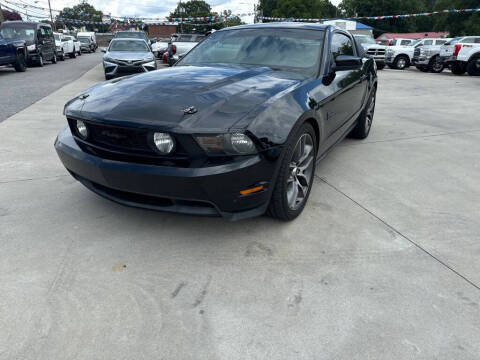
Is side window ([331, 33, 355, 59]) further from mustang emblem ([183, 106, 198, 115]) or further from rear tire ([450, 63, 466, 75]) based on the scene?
rear tire ([450, 63, 466, 75])

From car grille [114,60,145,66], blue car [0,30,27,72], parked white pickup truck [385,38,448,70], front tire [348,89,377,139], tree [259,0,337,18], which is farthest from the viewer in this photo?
tree [259,0,337,18]

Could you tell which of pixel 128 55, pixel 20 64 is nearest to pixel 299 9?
pixel 20 64

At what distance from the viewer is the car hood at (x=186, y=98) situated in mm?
2094

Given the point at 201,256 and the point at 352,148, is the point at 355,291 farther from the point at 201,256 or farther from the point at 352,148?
the point at 352,148

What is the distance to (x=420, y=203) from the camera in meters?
3.08

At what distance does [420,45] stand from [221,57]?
1912 centimetres

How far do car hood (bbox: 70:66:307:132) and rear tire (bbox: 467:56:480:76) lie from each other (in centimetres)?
1537

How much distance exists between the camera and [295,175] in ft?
8.70

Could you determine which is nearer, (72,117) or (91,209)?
(72,117)

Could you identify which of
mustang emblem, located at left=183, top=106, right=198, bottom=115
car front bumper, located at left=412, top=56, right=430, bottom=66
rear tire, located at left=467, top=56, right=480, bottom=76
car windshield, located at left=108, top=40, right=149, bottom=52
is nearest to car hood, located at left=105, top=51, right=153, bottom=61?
car windshield, located at left=108, top=40, right=149, bottom=52

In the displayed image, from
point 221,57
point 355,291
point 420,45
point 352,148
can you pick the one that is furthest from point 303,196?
point 420,45

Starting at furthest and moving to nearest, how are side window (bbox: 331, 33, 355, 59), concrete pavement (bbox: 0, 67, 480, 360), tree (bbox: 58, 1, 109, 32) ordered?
tree (bbox: 58, 1, 109, 32) < side window (bbox: 331, 33, 355, 59) < concrete pavement (bbox: 0, 67, 480, 360)

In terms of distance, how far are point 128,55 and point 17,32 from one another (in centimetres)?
725

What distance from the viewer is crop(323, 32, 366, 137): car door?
10.5 feet
